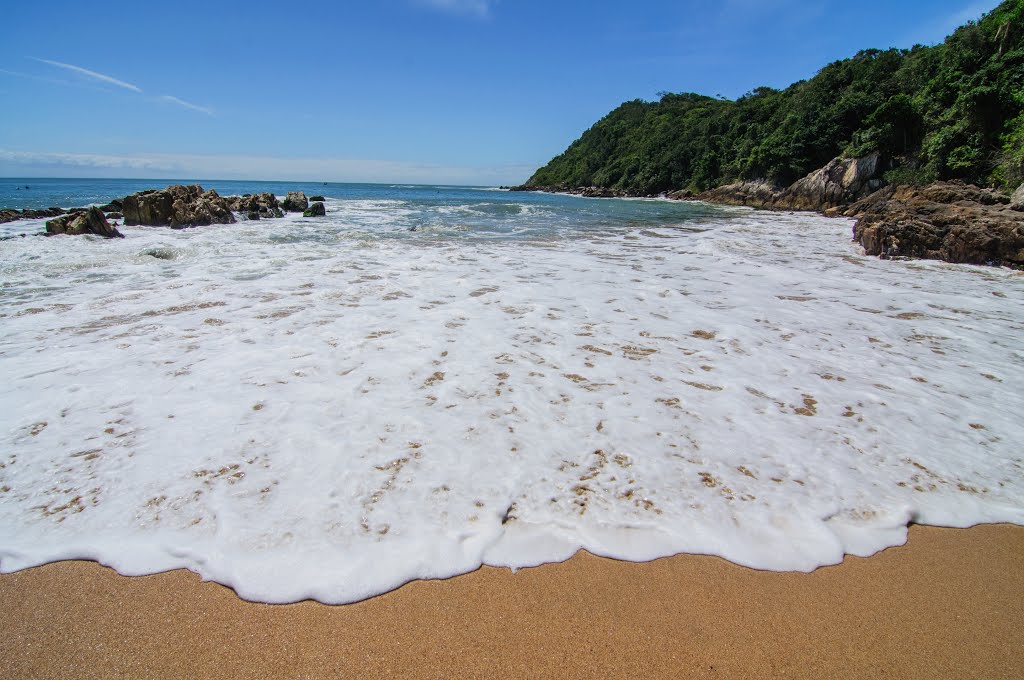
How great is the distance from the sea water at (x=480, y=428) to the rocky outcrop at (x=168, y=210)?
11.2 metres

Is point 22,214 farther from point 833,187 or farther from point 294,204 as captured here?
point 833,187

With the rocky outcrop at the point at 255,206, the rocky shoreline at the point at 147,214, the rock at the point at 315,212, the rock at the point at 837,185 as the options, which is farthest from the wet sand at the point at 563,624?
the rock at the point at 837,185

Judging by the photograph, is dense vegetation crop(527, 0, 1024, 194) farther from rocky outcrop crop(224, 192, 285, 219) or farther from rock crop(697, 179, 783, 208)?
rocky outcrop crop(224, 192, 285, 219)

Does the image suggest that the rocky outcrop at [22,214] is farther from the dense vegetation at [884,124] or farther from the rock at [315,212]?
the dense vegetation at [884,124]

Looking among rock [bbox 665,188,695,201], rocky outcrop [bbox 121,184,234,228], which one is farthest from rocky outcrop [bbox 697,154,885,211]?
rocky outcrop [bbox 121,184,234,228]

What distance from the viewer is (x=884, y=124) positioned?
30672 millimetres

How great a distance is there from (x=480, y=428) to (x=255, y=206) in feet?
73.0

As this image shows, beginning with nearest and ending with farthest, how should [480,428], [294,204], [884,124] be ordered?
[480,428] < [294,204] < [884,124]

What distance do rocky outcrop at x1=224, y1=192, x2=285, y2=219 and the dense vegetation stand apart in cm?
3091

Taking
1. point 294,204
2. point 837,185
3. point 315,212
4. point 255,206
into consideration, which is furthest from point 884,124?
point 255,206

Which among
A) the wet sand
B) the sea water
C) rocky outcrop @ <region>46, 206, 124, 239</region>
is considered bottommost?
the wet sand

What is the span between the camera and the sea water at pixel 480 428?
7.02 ft

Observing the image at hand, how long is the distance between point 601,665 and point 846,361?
4.07 metres

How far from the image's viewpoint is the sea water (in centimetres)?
214
